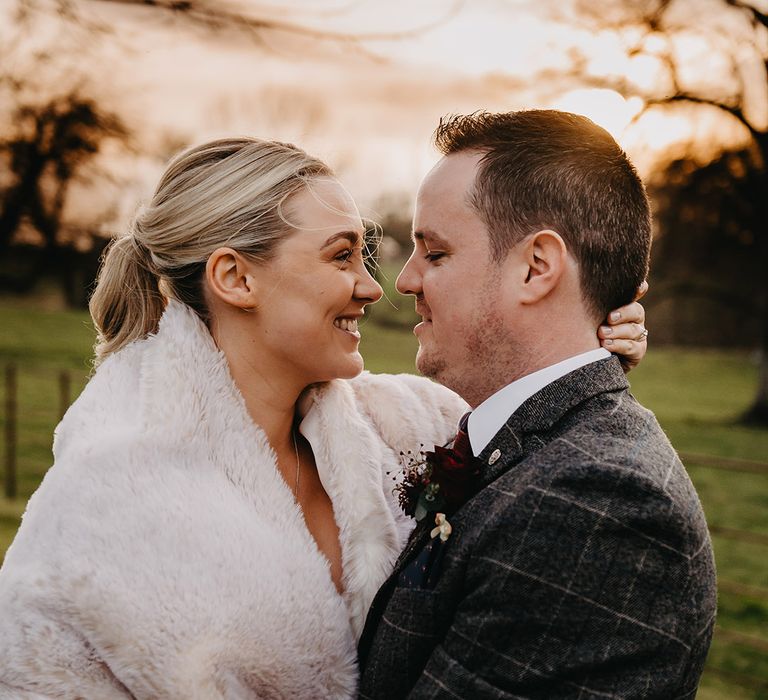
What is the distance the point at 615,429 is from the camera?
1.88 m

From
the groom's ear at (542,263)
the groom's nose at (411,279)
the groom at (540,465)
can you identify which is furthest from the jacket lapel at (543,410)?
the groom's nose at (411,279)

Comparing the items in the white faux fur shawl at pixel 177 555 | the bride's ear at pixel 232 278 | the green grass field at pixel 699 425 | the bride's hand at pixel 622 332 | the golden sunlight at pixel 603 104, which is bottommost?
the green grass field at pixel 699 425

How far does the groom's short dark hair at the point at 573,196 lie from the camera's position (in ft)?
6.86

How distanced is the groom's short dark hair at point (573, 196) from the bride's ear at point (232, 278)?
75cm

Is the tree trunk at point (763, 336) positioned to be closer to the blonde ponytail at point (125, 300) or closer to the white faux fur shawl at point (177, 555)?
the blonde ponytail at point (125, 300)

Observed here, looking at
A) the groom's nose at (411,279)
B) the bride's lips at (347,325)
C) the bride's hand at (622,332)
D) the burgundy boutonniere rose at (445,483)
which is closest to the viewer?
the burgundy boutonniere rose at (445,483)

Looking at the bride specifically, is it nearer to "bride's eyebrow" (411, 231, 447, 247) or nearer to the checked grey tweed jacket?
"bride's eyebrow" (411, 231, 447, 247)

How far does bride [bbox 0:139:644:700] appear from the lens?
201 cm

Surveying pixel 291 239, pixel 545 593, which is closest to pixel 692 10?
pixel 291 239

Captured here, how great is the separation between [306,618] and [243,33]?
7.46ft

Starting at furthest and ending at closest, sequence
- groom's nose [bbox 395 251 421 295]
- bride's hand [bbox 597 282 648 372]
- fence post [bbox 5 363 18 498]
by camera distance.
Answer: fence post [bbox 5 363 18 498]
groom's nose [bbox 395 251 421 295]
bride's hand [bbox 597 282 648 372]

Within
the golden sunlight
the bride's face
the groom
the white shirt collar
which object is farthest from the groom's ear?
the golden sunlight

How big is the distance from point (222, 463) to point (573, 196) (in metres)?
1.18

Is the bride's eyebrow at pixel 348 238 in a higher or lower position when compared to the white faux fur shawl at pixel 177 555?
higher
